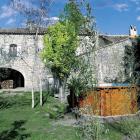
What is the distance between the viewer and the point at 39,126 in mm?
19422

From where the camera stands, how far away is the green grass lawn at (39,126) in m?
16.3

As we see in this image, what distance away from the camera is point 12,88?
45438mm

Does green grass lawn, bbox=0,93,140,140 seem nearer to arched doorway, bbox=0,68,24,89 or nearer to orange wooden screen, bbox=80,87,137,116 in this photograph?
orange wooden screen, bbox=80,87,137,116

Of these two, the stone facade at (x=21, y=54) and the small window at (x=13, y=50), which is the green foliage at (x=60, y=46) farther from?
the small window at (x=13, y=50)

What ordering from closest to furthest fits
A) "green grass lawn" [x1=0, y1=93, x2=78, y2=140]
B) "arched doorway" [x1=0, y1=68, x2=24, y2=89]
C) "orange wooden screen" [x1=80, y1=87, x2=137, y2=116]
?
"green grass lawn" [x1=0, y1=93, x2=78, y2=140] < "orange wooden screen" [x1=80, y1=87, x2=137, y2=116] < "arched doorway" [x1=0, y1=68, x2=24, y2=89]

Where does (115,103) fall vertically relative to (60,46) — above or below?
below

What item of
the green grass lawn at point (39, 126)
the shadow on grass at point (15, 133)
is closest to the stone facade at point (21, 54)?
the green grass lawn at point (39, 126)

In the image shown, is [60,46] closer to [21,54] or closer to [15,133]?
[21,54]

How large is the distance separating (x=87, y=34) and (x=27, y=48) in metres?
36.8

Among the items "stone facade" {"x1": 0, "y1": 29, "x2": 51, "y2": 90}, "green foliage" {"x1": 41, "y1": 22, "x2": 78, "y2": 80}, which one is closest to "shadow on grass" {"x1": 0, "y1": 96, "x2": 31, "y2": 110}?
"green foliage" {"x1": 41, "y1": 22, "x2": 78, "y2": 80}

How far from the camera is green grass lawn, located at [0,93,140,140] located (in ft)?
53.5

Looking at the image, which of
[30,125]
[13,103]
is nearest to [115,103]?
[30,125]

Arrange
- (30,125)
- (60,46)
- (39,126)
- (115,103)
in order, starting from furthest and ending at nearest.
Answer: (60,46), (115,103), (30,125), (39,126)

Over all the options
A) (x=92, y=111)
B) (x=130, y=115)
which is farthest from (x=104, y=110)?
(x=92, y=111)
